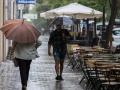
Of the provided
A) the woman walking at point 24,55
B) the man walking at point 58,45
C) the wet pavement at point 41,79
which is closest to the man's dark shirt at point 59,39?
the man walking at point 58,45

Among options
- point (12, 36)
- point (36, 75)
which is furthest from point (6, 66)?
point (12, 36)

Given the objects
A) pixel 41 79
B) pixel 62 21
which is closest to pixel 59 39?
pixel 41 79

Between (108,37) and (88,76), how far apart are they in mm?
13584

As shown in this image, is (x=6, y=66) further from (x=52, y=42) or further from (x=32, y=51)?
(x=32, y=51)

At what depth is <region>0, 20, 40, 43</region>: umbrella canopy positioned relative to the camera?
44.3 ft

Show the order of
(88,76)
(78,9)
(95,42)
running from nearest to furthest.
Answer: (88,76) → (78,9) → (95,42)

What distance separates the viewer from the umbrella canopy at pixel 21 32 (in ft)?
44.3

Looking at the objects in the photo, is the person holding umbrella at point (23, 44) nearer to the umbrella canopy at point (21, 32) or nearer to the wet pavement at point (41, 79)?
the umbrella canopy at point (21, 32)

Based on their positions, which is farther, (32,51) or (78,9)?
(78,9)

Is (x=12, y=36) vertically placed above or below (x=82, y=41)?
above

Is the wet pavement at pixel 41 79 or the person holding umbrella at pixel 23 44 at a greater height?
the person holding umbrella at pixel 23 44

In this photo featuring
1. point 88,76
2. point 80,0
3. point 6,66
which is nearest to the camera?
point 88,76

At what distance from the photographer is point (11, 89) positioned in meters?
15.2

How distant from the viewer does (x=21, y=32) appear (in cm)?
1366
